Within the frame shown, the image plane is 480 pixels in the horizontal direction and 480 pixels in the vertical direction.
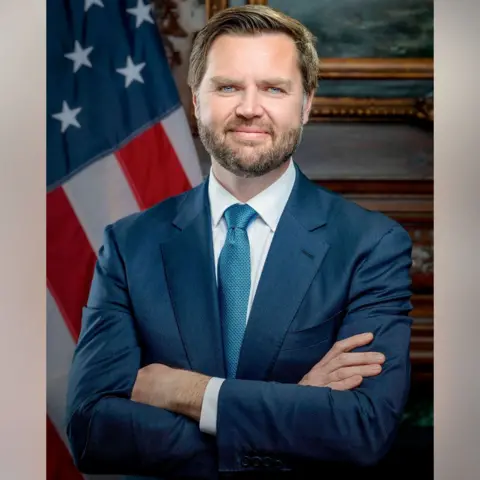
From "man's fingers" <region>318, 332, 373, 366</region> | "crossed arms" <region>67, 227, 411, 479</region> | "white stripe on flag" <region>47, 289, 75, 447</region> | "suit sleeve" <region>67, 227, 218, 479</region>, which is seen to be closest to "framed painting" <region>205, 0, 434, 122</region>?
"crossed arms" <region>67, 227, 411, 479</region>

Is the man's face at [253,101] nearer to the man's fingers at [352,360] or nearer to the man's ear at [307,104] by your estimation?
the man's ear at [307,104]

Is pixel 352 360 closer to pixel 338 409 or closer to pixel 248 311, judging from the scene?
pixel 338 409

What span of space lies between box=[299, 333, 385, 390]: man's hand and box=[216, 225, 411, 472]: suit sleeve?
1 cm

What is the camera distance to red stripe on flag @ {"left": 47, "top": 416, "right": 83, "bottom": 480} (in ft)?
6.94

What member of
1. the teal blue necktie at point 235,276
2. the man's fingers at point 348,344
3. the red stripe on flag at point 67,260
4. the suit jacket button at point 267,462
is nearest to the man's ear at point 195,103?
the teal blue necktie at point 235,276

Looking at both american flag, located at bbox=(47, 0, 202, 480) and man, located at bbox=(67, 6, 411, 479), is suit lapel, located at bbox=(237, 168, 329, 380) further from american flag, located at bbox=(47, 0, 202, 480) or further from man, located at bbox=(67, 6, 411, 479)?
american flag, located at bbox=(47, 0, 202, 480)

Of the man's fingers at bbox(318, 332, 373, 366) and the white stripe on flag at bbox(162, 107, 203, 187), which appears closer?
the man's fingers at bbox(318, 332, 373, 366)

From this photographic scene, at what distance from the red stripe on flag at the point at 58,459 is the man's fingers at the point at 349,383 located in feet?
2.16

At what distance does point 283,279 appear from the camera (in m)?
2.01

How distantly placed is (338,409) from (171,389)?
1.18 feet

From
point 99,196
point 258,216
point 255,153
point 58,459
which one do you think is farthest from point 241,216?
point 58,459

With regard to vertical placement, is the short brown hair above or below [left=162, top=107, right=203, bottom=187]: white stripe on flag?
above

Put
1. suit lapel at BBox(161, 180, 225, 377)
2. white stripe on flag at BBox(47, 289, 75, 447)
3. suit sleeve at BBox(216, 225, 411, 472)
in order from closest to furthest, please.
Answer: suit sleeve at BBox(216, 225, 411, 472) < suit lapel at BBox(161, 180, 225, 377) < white stripe on flag at BBox(47, 289, 75, 447)
